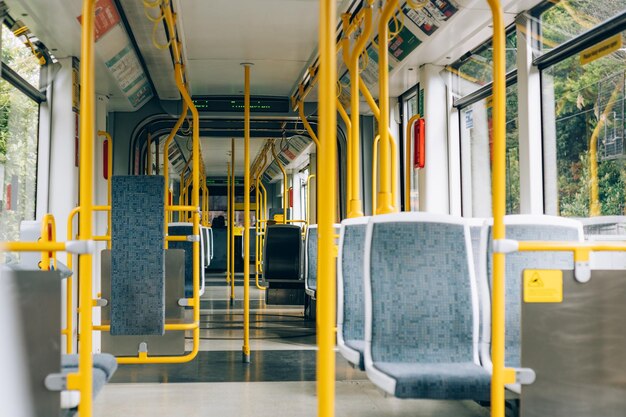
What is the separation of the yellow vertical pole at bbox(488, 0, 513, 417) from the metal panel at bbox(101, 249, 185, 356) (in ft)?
10.1

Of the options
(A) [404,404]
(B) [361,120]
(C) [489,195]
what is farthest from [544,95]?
(B) [361,120]

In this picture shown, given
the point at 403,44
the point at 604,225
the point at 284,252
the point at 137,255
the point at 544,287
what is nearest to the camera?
the point at 544,287

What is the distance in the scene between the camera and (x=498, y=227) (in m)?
2.24

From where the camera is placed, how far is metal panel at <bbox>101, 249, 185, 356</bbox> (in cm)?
495

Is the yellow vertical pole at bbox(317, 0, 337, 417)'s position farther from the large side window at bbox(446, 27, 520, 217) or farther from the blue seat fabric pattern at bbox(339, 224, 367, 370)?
the large side window at bbox(446, 27, 520, 217)

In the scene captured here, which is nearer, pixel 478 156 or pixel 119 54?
pixel 119 54

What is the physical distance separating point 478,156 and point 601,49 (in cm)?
214

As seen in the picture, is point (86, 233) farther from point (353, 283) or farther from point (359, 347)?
point (353, 283)

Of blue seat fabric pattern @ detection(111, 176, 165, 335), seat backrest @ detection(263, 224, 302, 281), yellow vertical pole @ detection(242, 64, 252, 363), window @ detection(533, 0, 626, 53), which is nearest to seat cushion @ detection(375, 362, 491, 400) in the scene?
blue seat fabric pattern @ detection(111, 176, 165, 335)

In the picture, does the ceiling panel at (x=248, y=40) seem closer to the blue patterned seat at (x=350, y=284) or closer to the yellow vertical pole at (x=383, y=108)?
the yellow vertical pole at (x=383, y=108)

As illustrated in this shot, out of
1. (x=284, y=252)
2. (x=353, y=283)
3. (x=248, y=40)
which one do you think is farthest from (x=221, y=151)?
(x=353, y=283)

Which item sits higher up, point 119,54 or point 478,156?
point 119,54

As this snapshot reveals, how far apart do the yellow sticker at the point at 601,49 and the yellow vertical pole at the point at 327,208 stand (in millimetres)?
2718

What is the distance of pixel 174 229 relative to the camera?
6.81 meters
